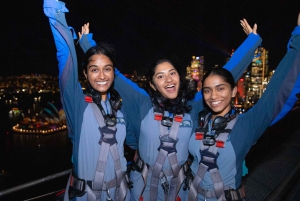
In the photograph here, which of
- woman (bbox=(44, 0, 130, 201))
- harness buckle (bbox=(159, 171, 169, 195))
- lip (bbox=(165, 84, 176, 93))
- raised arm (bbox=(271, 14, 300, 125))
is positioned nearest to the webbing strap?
woman (bbox=(44, 0, 130, 201))

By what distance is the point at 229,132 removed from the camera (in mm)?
2197

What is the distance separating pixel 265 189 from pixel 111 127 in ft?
11.6

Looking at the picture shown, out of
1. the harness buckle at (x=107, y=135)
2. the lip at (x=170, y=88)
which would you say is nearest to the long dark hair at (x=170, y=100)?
the lip at (x=170, y=88)

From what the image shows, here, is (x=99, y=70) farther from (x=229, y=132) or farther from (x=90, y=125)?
(x=229, y=132)

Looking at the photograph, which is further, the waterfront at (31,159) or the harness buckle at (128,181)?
the waterfront at (31,159)

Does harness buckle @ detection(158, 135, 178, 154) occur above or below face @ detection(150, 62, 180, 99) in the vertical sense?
below

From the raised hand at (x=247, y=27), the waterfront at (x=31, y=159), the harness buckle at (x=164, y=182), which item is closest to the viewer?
the harness buckle at (x=164, y=182)

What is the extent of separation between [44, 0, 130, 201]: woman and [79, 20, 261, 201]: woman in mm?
296

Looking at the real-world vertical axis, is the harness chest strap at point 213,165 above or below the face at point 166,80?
below

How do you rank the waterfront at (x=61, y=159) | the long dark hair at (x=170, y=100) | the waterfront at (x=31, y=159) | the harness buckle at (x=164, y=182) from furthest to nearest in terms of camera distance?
1. the waterfront at (x=31, y=159)
2. the waterfront at (x=61, y=159)
3. the long dark hair at (x=170, y=100)
4. the harness buckle at (x=164, y=182)

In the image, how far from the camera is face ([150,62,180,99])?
2.66 meters

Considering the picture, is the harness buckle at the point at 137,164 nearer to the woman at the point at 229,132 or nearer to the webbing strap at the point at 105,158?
the webbing strap at the point at 105,158

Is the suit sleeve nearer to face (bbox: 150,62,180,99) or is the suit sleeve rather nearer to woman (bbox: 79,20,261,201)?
woman (bbox: 79,20,261,201)

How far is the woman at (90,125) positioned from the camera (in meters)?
2.17
